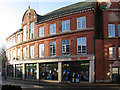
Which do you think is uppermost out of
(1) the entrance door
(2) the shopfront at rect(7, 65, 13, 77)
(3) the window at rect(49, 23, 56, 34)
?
(3) the window at rect(49, 23, 56, 34)

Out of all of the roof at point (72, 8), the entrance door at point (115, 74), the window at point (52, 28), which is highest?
the roof at point (72, 8)

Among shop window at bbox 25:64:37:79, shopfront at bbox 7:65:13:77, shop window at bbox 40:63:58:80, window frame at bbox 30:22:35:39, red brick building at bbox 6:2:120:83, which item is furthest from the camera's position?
shopfront at bbox 7:65:13:77

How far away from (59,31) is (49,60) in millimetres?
5158

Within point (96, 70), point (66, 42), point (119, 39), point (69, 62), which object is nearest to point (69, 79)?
point (69, 62)

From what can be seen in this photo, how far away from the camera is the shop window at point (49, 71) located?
20.6 metres

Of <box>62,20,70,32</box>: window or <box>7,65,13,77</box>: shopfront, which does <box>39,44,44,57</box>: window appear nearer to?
<box>62,20,70,32</box>: window

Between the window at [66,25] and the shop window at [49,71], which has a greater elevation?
the window at [66,25]

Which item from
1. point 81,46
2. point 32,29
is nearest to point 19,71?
point 32,29

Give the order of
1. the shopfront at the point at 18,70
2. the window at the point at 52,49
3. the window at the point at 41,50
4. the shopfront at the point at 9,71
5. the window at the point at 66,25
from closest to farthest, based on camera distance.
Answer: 1. the window at the point at 66,25
2. the window at the point at 52,49
3. the window at the point at 41,50
4. the shopfront at the point at 18,70
5. the shopfront at the point at 9,71

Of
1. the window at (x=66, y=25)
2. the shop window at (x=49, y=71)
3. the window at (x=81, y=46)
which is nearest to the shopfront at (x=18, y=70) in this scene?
the shop window at (x=49, y=71)

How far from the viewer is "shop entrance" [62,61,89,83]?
1778 centimetres

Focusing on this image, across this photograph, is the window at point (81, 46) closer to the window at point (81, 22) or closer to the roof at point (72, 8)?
the window at point (81, 22)

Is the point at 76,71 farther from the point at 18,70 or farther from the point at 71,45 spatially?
the point at 18,70

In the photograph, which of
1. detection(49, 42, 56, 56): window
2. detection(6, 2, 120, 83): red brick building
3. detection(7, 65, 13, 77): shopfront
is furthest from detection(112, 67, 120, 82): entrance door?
detection(7, 65, 13, 77): shopfront
